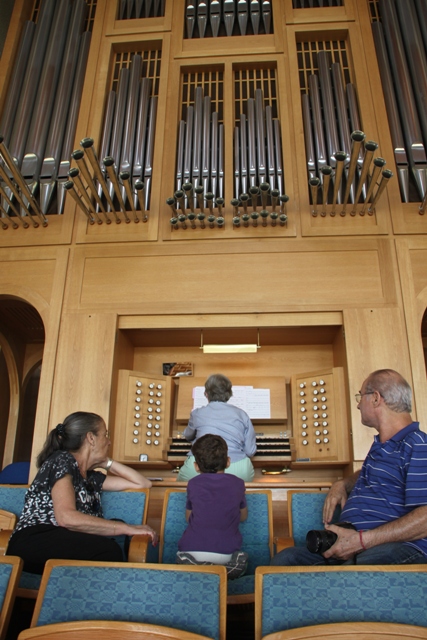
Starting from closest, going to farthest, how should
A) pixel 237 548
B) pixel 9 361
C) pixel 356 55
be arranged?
pixel 237 548, pixel 356 55, pixel 9 361

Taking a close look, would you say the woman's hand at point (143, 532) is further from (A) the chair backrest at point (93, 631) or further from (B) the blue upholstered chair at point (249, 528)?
(A) the chair backrest at point (93, 631)

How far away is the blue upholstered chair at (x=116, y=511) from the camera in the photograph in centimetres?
231

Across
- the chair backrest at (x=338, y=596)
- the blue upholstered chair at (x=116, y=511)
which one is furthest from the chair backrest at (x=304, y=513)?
the chair backrest at (x=338, y=596)

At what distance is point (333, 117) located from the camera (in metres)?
5.46

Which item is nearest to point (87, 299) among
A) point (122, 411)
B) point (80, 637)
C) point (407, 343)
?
point (122, 411)

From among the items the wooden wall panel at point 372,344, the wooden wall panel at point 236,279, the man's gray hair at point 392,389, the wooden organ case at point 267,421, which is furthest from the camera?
the wooden wall panel at point 236,279

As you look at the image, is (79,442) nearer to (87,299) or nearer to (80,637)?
(80,637)

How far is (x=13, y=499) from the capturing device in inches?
→ 127

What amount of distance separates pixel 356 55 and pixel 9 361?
214 inches

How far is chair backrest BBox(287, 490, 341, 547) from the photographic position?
283 centimetres

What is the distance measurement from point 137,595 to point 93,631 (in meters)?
0.17

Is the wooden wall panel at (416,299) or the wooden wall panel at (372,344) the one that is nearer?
the wooden wall panel at (416,299)

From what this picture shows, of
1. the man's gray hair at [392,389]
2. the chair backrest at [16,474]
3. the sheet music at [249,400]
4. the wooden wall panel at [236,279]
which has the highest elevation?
the wooden wall panel at [236,279]

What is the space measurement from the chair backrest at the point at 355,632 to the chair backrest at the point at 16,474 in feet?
11.1
